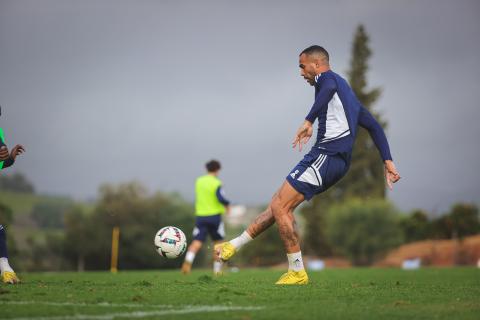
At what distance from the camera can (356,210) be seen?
42531mm

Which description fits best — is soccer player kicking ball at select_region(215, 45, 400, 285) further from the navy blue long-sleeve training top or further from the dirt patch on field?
the dirt patch on field

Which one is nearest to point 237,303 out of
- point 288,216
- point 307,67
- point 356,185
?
point 288,216

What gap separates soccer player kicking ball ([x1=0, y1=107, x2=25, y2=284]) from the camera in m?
7.53

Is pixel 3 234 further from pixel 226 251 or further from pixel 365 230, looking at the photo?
pixel 365 230

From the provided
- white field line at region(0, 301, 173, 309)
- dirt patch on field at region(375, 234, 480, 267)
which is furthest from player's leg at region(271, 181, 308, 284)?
dirt patch on field at region(375, 234, 480, 267)

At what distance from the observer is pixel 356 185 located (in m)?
53.5

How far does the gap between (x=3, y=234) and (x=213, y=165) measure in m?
7.98

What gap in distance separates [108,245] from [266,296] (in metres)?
38.1

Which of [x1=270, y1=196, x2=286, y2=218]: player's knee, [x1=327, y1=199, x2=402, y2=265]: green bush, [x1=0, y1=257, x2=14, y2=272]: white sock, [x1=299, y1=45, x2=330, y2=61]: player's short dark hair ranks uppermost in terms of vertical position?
[x1=327, y1=199, x2=402, y2=265]: green bush

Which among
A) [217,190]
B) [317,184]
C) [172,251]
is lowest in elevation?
[172,251]

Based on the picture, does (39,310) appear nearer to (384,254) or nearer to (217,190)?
(217,190)

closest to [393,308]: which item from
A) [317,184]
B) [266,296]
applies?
[266,296]

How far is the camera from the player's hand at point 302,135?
22.7ft

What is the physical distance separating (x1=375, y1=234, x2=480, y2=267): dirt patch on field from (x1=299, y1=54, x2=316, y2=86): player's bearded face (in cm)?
3269
